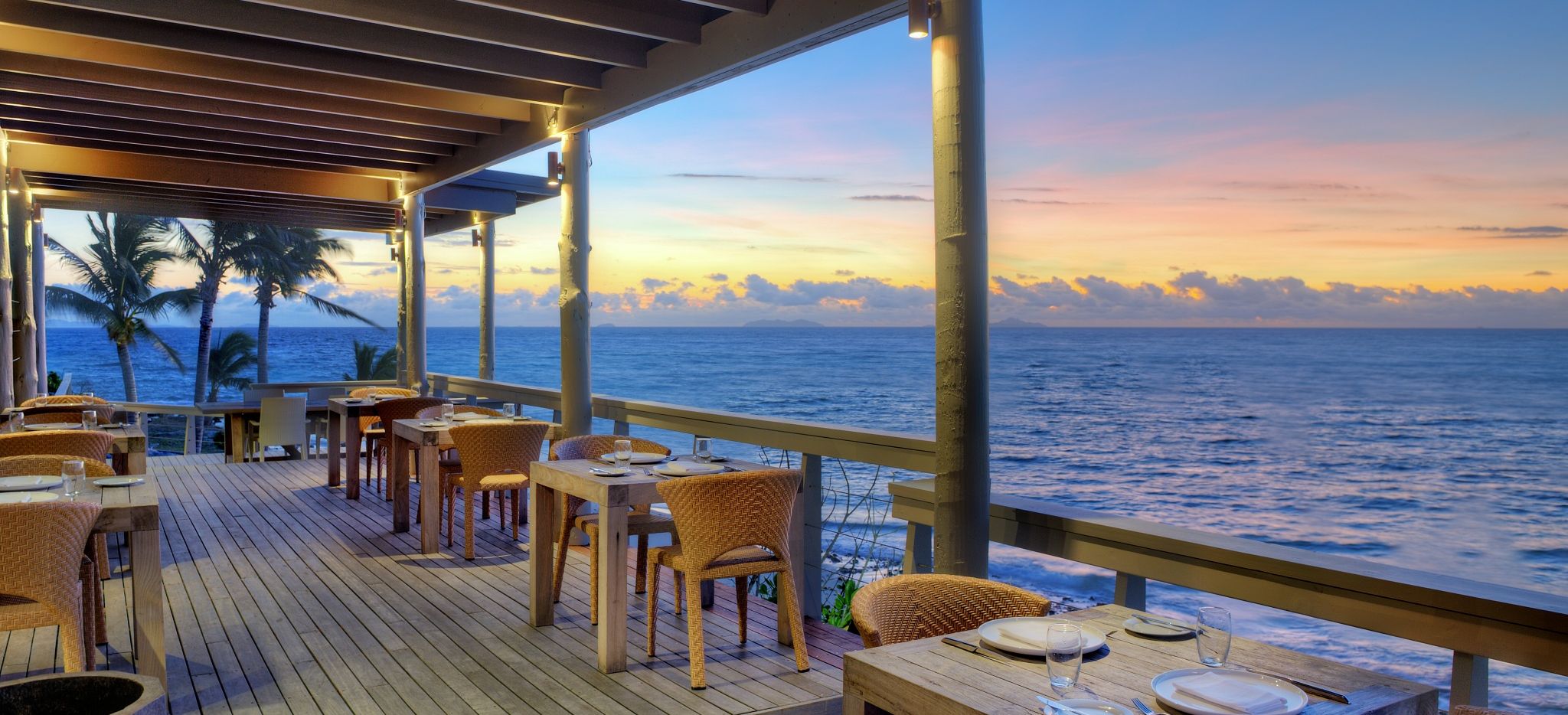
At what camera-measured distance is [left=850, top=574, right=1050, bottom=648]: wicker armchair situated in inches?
90.4

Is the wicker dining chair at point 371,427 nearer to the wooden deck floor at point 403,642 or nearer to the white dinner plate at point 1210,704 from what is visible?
the wooden deck floor at point 403,642

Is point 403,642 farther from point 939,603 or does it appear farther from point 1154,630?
point 1154,630

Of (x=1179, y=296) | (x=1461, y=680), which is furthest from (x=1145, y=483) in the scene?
(x=1461, y=680)

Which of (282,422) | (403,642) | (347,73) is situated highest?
(347,73)

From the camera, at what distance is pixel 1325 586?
7.50 ft

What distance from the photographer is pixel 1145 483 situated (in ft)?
88.9

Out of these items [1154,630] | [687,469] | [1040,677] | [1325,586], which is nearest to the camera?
[1040,677]

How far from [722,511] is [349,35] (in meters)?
3.47

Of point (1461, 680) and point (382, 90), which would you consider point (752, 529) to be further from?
point (382, 90)

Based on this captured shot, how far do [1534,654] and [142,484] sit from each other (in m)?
4.22

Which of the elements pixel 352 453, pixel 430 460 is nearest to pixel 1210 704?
pixel 430 460

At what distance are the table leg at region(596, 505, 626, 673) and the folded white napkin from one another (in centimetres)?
238

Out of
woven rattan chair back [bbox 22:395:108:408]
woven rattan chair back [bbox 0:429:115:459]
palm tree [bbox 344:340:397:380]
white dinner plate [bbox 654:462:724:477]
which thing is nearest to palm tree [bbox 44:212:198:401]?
palm tree [bbox 344:340:397:380]

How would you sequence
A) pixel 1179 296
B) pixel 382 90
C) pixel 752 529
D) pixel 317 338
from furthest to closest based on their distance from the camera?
pixel 317 338 < pixel 1179 296 < pixel 382 90 < pixel 752 529
